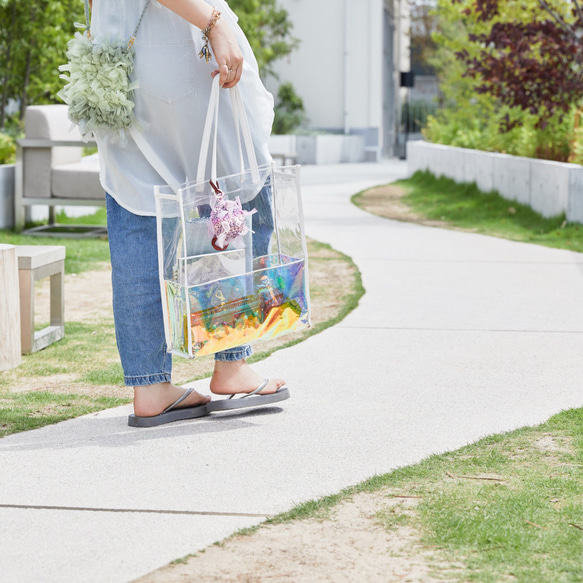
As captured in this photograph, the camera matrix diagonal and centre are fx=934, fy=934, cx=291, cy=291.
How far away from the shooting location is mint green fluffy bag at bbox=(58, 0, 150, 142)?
269 cm

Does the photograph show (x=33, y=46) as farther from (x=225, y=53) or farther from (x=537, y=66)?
(x=225, y=53)

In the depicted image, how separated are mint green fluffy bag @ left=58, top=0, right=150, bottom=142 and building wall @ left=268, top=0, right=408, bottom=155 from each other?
69.7 feet

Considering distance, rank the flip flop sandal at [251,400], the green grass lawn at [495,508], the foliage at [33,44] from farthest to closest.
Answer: the foliage at [33,44]
the flip flop sandal at [251,400]
the green grass lawn at [495,508]

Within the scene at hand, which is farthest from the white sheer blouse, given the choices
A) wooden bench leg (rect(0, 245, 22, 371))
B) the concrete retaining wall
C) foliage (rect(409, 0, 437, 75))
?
foliage (rect(409, 0, 437, 75))

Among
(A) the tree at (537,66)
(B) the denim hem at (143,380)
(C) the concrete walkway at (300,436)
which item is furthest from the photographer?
(A) the tree at (537,66)

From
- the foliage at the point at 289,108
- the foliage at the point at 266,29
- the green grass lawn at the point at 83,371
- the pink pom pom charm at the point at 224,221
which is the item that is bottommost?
the green grass lawn at the point at 83,371

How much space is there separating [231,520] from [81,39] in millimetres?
1481

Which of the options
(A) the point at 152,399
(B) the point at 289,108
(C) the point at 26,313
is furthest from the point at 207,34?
(B) the point at 289,108

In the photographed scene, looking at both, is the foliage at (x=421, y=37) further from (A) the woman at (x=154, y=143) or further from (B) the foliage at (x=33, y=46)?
(A) the woman at (x=154, y=143)

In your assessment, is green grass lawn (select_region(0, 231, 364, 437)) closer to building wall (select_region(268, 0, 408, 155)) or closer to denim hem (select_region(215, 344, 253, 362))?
denim hem (select_region(215, 344, 253, 362))

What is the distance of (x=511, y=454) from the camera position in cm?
261

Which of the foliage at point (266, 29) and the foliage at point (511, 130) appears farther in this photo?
the foliage at point (266, 29)

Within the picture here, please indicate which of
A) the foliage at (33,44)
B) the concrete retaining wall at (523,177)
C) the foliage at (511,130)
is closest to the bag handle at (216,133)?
the concrete retaining wall at (523,177)

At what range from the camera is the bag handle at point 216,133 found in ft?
8.87
